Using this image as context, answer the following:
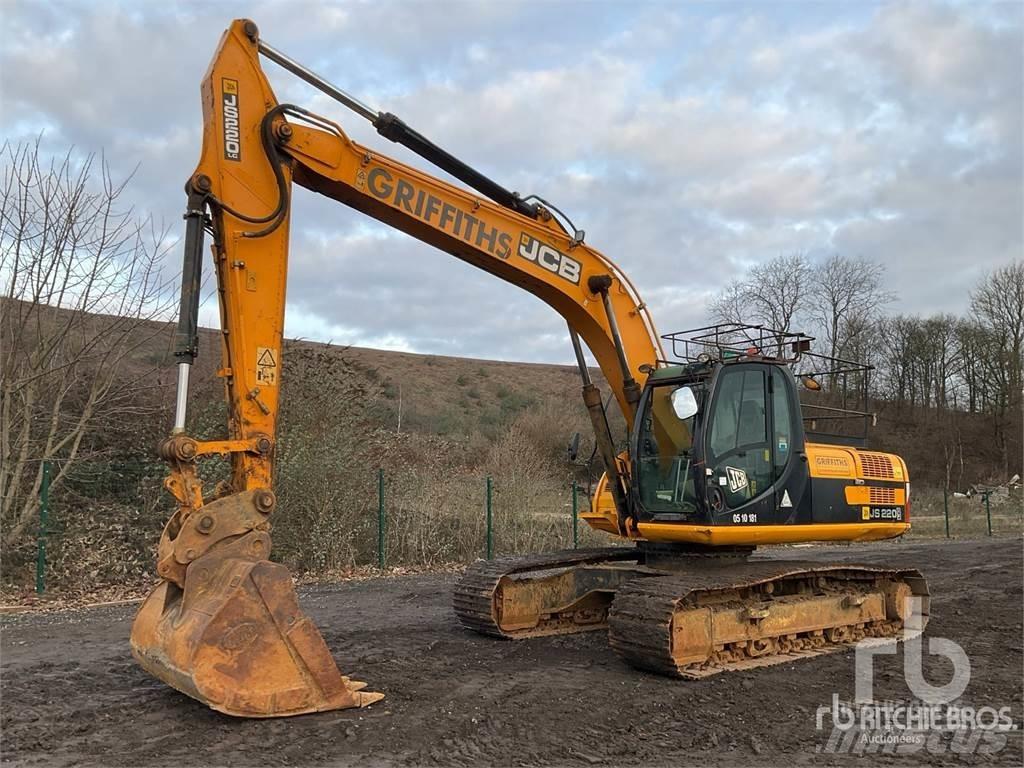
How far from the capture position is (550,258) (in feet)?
24.4

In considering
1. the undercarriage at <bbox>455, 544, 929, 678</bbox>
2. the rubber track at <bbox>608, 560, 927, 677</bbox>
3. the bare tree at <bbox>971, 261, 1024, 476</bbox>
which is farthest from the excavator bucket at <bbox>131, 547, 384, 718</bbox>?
the bare tree at <bbox>971, 261, 1024, 476</bbox>

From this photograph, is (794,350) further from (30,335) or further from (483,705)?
(30,335)

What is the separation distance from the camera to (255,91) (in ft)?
19.9

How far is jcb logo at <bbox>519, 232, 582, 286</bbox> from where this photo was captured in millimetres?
7293

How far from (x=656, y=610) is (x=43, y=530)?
8571mm

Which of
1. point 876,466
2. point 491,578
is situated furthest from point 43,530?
point 876,466

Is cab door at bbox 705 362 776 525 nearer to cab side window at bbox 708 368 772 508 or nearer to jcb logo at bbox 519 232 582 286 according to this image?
cab side window at bbox 708 368 772 508

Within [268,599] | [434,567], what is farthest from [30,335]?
[268,599]

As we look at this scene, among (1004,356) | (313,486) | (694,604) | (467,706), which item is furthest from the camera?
(1004,356)

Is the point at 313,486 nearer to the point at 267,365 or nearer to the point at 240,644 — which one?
the point at 267,365

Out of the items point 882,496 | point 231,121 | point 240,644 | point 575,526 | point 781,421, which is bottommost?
point 240,644

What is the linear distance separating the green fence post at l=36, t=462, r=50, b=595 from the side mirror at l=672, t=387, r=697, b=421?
850 cm

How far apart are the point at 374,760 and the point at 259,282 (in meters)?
3.20

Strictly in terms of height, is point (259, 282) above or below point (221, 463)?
above
